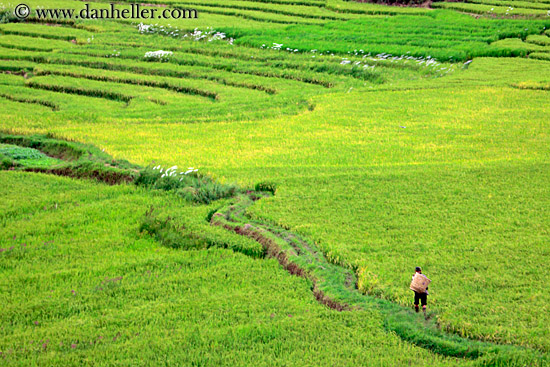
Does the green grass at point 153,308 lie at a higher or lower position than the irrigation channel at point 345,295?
lower

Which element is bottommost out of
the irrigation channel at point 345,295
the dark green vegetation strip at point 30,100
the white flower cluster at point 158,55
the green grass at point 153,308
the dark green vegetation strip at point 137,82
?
the green grass at point 153,308

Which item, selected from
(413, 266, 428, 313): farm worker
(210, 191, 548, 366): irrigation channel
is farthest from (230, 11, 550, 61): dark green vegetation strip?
(413, 266, 428, 313): farm worker

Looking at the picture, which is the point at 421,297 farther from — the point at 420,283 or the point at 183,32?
the point at 183,32

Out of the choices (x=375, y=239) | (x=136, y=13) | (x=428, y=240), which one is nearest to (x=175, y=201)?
(x=375, y=239)

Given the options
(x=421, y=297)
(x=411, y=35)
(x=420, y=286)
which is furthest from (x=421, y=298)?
(x=411, y=35)

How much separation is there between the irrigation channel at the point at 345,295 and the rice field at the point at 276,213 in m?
0.03

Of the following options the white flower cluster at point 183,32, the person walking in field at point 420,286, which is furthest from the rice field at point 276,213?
the white flower cluster at point 183,32

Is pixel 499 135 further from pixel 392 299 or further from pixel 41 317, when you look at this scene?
pixel 41 317

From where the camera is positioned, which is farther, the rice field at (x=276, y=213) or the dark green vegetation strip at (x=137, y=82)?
the dark green vegetation strip at (x=137, y=82)

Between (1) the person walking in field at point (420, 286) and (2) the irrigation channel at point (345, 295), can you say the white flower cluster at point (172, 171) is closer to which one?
(2) the irrigation channel at point (345, 295)

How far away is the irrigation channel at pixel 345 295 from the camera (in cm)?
661

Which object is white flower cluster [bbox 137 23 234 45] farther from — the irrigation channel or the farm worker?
the farm worker

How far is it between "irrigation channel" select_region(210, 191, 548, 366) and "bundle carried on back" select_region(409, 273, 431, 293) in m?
0.43

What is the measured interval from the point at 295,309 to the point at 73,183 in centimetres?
757
